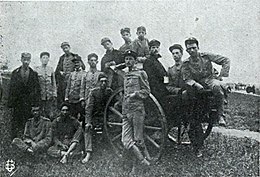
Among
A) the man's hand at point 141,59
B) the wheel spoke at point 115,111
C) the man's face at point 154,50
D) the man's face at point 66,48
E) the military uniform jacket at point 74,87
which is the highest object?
the man's face at point 154,50

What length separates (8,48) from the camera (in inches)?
175

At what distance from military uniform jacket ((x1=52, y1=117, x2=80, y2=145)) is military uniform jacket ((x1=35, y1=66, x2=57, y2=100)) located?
1.79 feet

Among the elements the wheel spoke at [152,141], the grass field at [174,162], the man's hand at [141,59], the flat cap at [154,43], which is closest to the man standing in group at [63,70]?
the grass field at [174,162]

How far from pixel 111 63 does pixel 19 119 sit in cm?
140

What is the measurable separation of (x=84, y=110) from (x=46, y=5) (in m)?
1.50

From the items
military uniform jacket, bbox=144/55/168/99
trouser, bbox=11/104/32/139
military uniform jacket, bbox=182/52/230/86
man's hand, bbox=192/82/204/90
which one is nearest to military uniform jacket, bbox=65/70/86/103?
trouser, bbox=11/104/32/139

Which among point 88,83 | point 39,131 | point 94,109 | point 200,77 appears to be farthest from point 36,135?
point 200,77

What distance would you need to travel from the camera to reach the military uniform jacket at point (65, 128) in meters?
4.20

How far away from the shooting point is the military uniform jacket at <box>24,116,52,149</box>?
4094 millimetres

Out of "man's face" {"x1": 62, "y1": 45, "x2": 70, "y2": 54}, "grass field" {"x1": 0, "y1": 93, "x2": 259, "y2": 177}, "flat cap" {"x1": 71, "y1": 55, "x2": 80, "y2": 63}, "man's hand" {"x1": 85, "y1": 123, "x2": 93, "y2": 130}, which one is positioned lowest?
"grass field" {"x1": 0, "y1": 93, "x2": 259, "y2": 177}

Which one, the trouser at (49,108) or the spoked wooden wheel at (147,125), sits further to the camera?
the trouser at (49,108)

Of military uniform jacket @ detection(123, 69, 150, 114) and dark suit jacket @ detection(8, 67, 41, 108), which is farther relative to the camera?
dark suit jacket @ detection(8, 67, 41, 108)

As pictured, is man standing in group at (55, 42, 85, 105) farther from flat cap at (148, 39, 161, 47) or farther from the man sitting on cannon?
the man sitting on cannon

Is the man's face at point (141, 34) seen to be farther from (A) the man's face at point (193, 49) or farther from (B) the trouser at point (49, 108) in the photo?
(B) the trouser at point (49, 108)
